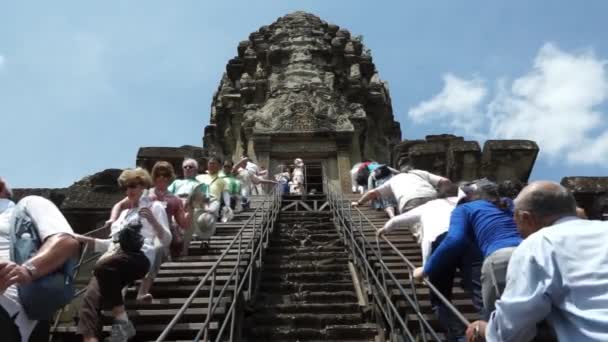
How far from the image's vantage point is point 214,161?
8492 mm

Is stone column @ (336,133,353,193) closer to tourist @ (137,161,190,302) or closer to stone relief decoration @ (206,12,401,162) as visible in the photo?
stone relief decoration @ (206,12,401,162)

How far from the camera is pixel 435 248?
4.16 meters

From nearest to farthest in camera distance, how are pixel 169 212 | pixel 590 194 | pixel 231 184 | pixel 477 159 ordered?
pixel 169 212 < pixel 590 194 < pixel 231 184 < pixel 477 159

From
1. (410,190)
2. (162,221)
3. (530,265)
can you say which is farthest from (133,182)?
(530,265)

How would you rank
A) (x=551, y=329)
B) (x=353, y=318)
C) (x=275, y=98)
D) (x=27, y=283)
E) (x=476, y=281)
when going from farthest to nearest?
(x=275, y=98)
(x=353, y=318)
(x=476, y=281)
(x=27, y=283)
(x=551, y=329)

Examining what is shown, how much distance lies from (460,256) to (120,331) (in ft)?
8.32

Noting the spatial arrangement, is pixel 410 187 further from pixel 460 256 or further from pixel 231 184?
pixel 231 184

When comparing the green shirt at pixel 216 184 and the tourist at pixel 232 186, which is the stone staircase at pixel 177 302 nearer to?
the green shirt at pixel 216 184

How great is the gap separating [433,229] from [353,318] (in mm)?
1459

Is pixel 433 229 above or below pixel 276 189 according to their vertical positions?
below

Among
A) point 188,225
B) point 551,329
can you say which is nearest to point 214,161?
point 188,225

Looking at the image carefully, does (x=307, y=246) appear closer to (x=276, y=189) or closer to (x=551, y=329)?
(x=276, y=189)

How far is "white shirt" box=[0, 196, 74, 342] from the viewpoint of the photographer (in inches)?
97.7

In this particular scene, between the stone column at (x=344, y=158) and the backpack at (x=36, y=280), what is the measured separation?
12.7m
